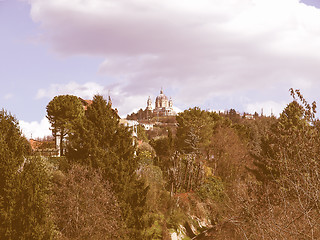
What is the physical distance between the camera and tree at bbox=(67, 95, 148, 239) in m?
28.5

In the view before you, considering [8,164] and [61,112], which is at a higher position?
[61,112]

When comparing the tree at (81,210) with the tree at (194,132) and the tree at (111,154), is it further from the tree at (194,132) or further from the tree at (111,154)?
the tree at (194,132)

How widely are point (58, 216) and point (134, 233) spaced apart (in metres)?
7.50

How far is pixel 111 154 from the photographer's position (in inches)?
1153

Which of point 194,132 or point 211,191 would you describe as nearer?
point 211,191

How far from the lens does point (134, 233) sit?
28.7 metres

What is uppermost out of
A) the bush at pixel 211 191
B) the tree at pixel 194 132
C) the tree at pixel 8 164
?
the tree at pixel 194 132

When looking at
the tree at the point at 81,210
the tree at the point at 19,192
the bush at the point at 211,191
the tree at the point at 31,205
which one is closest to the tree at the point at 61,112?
the bush at the point at 211,191

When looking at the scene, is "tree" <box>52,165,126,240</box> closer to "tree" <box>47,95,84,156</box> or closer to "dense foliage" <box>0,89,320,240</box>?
"dense foliage" <box>0,89,320,240</box>

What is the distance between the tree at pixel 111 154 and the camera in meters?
28.5

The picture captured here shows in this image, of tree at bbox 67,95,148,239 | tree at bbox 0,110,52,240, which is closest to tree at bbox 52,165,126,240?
tree at bbox 0,110,52,240

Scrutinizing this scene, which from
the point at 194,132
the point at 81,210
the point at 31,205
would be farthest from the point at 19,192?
the point at 194,132

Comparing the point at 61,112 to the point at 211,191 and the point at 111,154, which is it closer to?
the point at 211,191

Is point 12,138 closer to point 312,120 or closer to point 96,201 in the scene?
point 96,201
